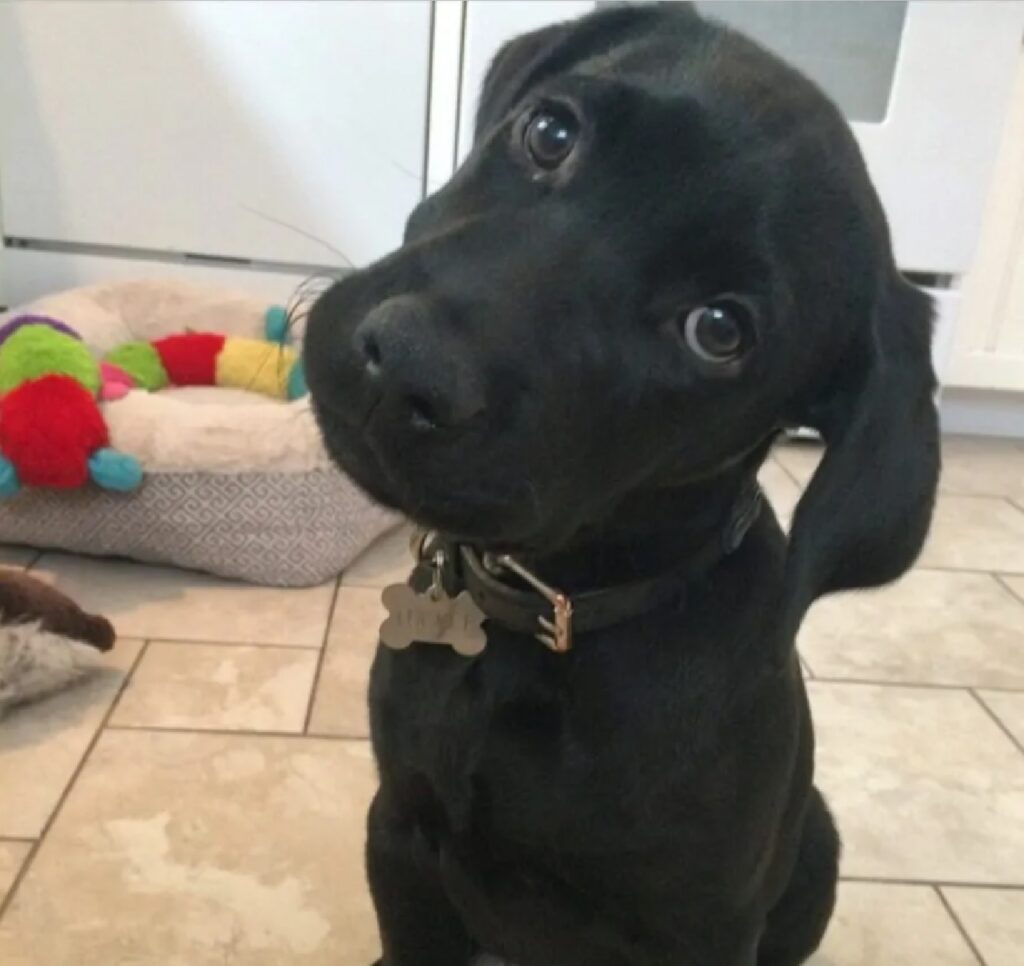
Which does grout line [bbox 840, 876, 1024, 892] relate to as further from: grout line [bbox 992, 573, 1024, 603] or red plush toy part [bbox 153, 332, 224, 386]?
red plush toy part [bbox 153, 332, 224, 386]

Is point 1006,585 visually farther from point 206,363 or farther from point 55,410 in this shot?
point 55,410

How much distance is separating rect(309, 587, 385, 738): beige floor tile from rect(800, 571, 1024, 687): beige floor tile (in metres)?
0.67

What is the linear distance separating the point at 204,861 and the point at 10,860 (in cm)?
20

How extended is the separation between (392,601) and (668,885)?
30 centimetres

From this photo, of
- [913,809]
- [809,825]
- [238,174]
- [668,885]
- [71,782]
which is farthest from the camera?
[238,174]

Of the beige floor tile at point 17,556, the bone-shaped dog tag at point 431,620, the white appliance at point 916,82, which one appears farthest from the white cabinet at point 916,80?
the bone-shaped dog tag at point 431,620

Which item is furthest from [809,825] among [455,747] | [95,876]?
[95,876]

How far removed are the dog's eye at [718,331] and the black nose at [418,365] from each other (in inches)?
6.7

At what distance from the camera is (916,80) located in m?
2.58

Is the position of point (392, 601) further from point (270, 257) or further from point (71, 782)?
point (270, 257)

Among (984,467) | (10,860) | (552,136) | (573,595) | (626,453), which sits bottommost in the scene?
(984,467)

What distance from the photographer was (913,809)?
1.61m

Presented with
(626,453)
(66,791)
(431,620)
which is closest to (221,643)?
(66,791)

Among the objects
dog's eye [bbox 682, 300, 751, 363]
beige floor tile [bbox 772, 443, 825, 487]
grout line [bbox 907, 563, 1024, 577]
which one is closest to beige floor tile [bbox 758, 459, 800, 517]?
beige floor tile [bbox 772, 443, 825, 487]
